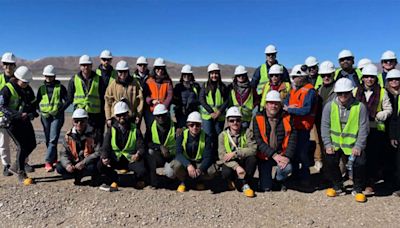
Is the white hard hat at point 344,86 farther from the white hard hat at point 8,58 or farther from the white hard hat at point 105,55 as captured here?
the white hard hat at point 8,58

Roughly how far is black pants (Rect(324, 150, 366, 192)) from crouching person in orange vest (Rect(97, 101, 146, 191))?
297 centimetres

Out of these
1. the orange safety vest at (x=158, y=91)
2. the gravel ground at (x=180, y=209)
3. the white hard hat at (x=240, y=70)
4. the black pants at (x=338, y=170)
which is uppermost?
the white hard hat at (x=240, y=70)

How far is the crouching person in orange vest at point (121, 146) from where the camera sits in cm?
600

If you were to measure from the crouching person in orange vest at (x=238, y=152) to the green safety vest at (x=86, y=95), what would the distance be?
8.59 feet

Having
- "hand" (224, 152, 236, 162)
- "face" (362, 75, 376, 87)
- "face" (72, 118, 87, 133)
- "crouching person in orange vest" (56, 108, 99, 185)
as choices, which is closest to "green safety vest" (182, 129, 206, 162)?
"hand" (224, 152, 236, 162)

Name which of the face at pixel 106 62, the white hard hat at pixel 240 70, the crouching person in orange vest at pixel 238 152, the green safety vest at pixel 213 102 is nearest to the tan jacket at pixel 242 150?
the crouching person in orange vest at pixel 238 152

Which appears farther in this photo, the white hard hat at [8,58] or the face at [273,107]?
the white hard hat at [8,58]

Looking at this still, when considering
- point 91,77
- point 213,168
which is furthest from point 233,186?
point 91,77

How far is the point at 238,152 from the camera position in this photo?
19.5 ft

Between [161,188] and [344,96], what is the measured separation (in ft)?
10.7

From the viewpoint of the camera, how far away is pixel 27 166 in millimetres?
7496

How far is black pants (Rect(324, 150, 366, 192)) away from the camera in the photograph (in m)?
5.60

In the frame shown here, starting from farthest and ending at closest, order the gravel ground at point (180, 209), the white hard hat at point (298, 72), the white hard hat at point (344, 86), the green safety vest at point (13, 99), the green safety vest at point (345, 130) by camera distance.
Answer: the green safety vest at point (13, 99)
the white hard hat at point (298, 72)
the green safety vest at point (345, 130)
the white hard hat at point (344, 86)
the gravel ground at point (180, 209)

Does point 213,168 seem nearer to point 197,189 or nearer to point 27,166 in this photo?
point 197,189
